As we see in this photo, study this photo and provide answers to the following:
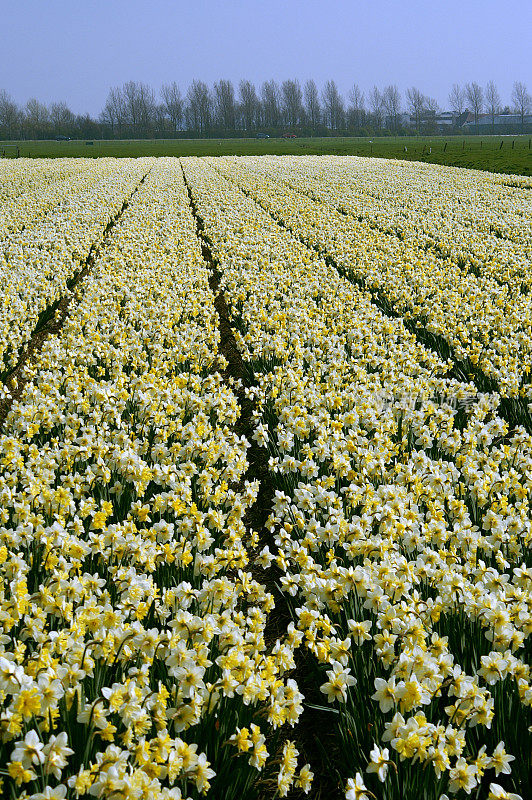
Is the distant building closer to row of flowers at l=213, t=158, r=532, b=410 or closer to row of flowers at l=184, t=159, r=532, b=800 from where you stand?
row of flowers at l=213, t=158, r=532, b=410

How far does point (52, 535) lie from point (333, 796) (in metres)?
2.07

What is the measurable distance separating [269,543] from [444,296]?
6800mm

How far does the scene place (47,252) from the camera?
14.5 m

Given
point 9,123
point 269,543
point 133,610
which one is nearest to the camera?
point 133,610

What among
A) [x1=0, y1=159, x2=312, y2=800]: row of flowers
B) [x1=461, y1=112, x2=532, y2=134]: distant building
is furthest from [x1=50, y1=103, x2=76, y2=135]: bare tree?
[x1=0, y1=159, x2=312, y2=800]: row of flowers

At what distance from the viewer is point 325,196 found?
25.5 m

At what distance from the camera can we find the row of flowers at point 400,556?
9.11 ft

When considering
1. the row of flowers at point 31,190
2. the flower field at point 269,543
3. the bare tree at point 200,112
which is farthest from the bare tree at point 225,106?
the flower field at point 269,543

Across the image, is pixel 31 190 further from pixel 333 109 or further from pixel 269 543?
pixel 333 109

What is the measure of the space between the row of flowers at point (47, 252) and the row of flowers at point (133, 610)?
2.94 metres

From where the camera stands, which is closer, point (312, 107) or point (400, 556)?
point (400, 556)

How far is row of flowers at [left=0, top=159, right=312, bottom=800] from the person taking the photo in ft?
7.97

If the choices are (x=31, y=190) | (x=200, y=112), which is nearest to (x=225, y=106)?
(x=200, y=112)

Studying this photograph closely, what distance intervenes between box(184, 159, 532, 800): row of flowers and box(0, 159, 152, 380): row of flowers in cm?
351
